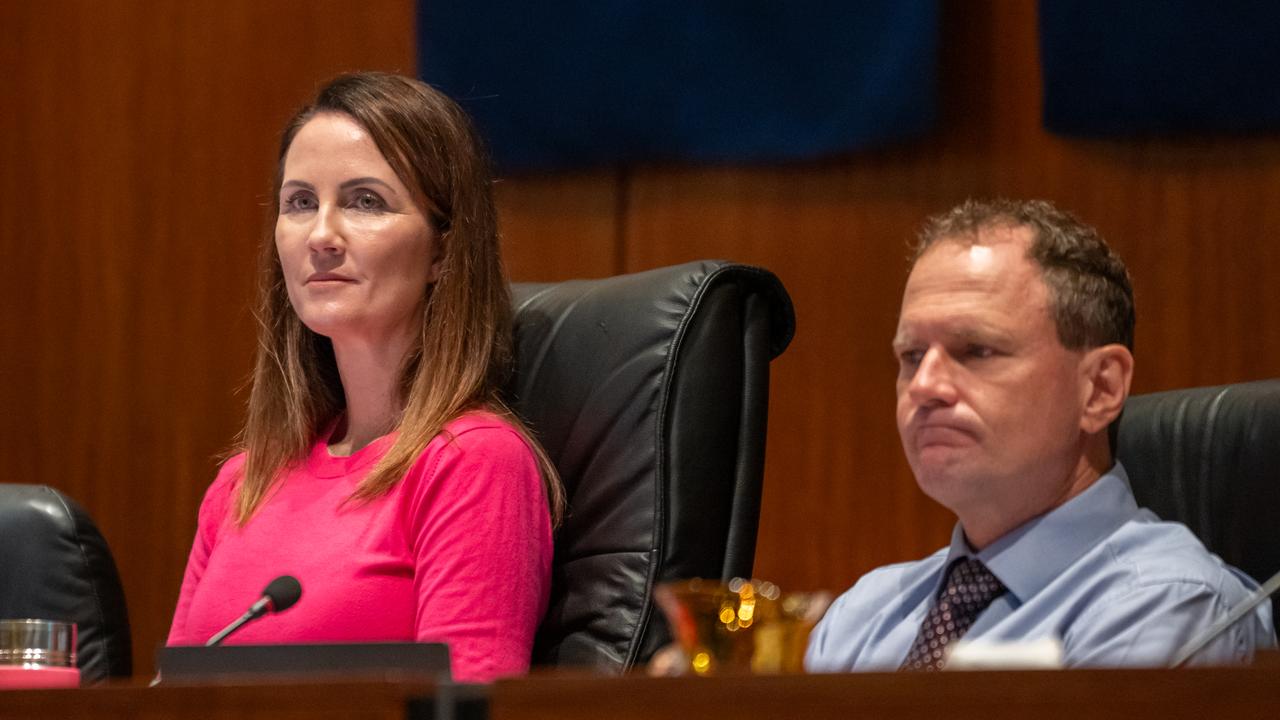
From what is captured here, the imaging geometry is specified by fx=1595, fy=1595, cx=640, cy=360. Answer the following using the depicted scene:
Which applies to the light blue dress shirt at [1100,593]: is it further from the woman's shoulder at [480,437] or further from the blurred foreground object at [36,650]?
the blurred foreground object at [36,650]

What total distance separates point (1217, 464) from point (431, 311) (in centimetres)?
92

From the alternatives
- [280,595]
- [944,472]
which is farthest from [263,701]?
[944,472]

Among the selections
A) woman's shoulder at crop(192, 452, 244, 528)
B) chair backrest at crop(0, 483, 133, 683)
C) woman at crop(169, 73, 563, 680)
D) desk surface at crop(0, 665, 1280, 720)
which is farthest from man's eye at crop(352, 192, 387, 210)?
desk surface at crop(0, 665, 1280, 720)

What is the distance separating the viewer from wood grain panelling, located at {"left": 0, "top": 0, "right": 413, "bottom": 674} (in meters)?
2.96

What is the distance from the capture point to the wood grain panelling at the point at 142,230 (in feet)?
9.71

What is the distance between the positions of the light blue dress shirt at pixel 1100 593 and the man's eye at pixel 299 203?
874mm

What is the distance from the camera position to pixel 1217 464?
1.56 m

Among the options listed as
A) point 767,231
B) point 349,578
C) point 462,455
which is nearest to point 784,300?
point 462,455

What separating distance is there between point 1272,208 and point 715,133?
844 mm

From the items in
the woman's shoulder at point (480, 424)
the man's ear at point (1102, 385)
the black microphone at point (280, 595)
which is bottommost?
the black microphone at point (280, 595)

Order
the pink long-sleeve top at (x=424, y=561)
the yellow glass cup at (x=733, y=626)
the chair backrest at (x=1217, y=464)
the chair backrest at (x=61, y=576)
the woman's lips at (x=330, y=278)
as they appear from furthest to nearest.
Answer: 1. the chair backrest at (x=61, y=576)
2. the woman's lips at (x=330, y=278)
3. the pink long-sleeve top at (x=424, y=561)
4. the chair backrest at (x=1217, y=464)
5. the yellow glass cup at (x=733, y=626)

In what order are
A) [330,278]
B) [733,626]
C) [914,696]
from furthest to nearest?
[330,278]
[733,626]
[914,696]

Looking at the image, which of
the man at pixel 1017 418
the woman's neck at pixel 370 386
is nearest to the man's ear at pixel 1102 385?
the man at pixel 1017 418

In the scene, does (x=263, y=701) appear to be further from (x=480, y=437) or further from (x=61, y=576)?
(x=61, y=576)
